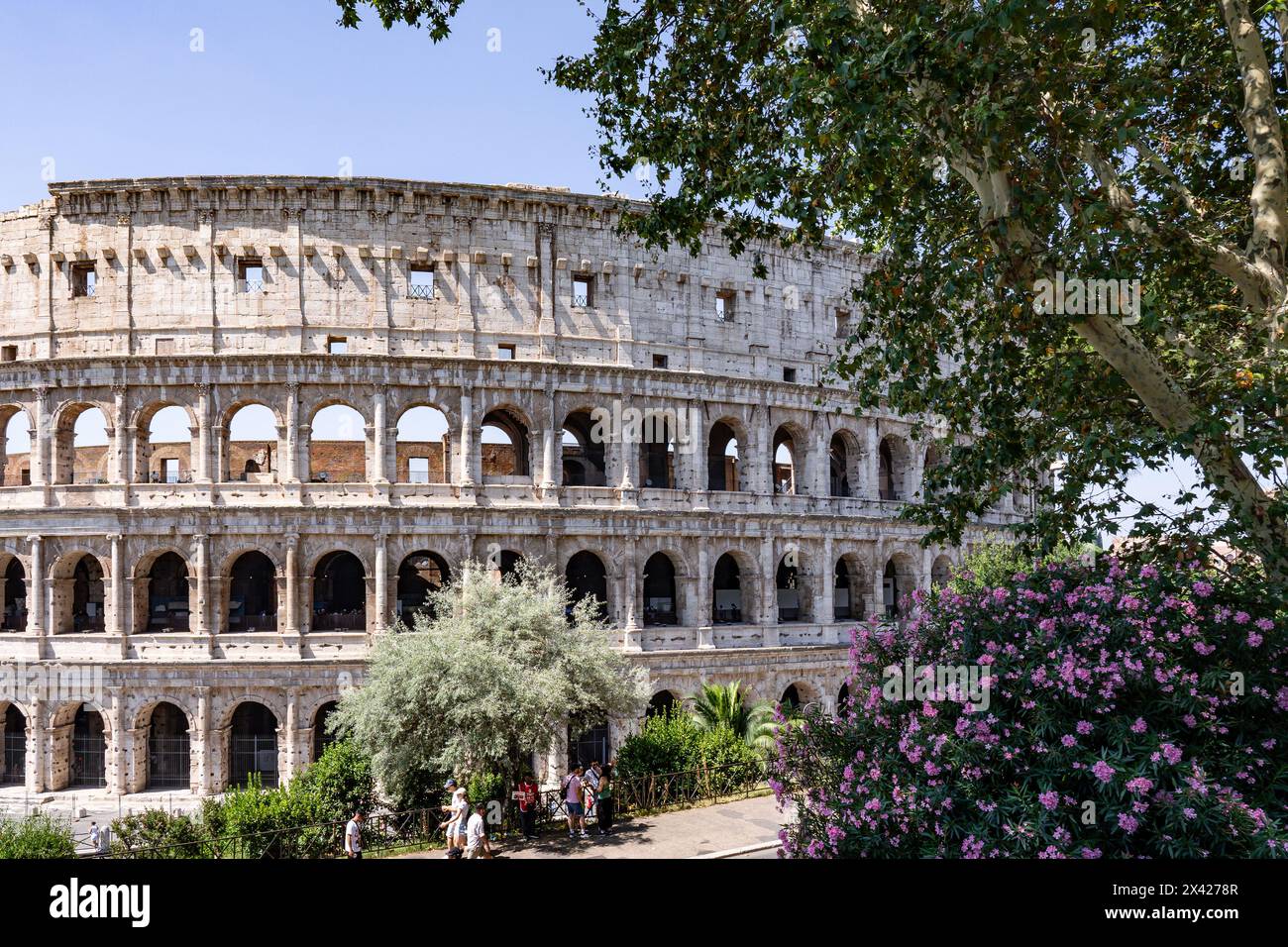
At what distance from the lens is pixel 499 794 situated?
17016 millimetres

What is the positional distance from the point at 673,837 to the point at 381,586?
11.6 m

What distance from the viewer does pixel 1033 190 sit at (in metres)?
8.42

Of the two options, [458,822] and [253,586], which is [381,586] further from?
[458,822]

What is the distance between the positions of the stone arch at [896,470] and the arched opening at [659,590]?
8.29 m

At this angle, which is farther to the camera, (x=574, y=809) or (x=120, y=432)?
(x=120, y=432)

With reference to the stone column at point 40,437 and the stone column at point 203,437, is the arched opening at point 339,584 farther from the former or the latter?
the stone column at point 40,437

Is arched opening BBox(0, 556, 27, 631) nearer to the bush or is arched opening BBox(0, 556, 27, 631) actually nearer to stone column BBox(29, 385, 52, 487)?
stone column BBox(29, 385, 52, 487)

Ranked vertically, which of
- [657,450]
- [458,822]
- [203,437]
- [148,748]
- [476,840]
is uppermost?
[203,437]

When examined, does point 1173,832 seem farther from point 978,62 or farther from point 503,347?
point 503,347

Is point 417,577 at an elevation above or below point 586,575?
above

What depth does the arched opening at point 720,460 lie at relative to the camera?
30.2 m

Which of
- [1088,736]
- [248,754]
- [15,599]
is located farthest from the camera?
[15,599]

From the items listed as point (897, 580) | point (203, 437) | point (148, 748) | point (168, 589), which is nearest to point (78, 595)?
point (168, 589)

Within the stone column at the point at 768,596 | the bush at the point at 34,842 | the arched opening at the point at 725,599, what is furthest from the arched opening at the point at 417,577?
the bush at the point at 34,842
